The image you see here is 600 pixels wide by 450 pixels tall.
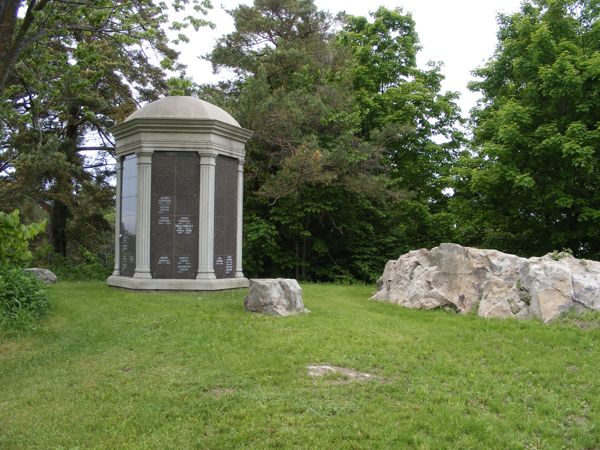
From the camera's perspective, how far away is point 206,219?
13531 millimetres

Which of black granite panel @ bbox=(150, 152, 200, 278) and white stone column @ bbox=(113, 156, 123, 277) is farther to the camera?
white stone column @ bbox=(113, 156, 123, 277)

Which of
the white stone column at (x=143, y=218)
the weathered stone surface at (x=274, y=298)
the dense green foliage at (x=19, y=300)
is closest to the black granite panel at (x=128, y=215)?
the white stone column at (x=143, y=218)

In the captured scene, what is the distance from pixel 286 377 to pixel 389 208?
16933 mm

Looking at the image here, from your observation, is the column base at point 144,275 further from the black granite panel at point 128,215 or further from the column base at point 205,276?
the column base at point 205,276

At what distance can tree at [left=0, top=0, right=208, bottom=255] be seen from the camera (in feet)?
32.5

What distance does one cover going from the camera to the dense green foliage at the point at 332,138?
19.0 metres

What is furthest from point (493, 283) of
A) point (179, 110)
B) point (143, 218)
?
point (179, 110)

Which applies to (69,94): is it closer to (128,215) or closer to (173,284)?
(128,215)

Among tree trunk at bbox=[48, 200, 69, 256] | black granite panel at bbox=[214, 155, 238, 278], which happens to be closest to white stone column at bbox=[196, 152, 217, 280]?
black granite panel at bbox=[214, 155, 238, 278]

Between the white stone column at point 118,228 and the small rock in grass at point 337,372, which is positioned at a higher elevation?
the white stone column at point 118,228

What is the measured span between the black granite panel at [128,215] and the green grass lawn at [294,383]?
12.1 feet

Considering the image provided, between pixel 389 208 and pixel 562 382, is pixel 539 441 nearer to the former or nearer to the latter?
pixel 562 382

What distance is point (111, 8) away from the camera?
32.7 ft

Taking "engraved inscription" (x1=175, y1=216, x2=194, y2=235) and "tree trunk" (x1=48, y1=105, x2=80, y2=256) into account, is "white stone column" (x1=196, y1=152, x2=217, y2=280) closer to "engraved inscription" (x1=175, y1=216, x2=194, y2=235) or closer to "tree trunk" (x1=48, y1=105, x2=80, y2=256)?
"engraved inscription" (x1=175, y1=216, x2=194, y2=235)
